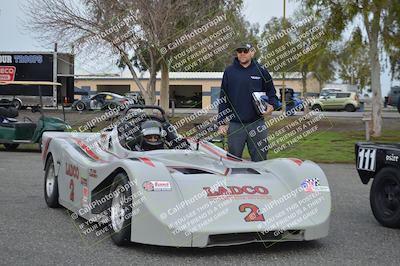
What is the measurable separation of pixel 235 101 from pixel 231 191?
1972mm

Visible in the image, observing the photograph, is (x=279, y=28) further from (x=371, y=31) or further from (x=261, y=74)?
(x=261, y=74)

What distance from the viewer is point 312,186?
5.62 meters

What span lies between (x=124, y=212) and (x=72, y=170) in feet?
5.33

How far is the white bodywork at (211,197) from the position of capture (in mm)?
4934

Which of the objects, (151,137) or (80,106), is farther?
(80,106)

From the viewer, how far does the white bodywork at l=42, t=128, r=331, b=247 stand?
493 cm

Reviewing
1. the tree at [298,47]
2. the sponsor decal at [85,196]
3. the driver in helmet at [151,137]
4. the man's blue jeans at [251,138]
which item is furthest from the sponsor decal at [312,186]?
the tree at [298,47]

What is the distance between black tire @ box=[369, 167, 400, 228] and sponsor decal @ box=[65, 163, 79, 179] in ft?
10.9

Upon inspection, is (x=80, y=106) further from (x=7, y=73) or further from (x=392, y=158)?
(x=392, y=158)

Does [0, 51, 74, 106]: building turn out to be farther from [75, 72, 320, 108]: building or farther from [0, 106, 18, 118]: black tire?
[75, 72, 320, 108]: building

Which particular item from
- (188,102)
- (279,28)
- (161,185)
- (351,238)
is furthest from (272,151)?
(188,102)

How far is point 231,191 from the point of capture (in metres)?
5.30

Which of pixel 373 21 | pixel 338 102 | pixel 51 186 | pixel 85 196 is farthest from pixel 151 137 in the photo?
pixel 338 102

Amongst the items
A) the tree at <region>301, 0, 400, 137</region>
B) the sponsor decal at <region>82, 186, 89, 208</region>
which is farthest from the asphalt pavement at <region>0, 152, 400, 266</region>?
the tree at <region>301, 0, 400, 137</region>
